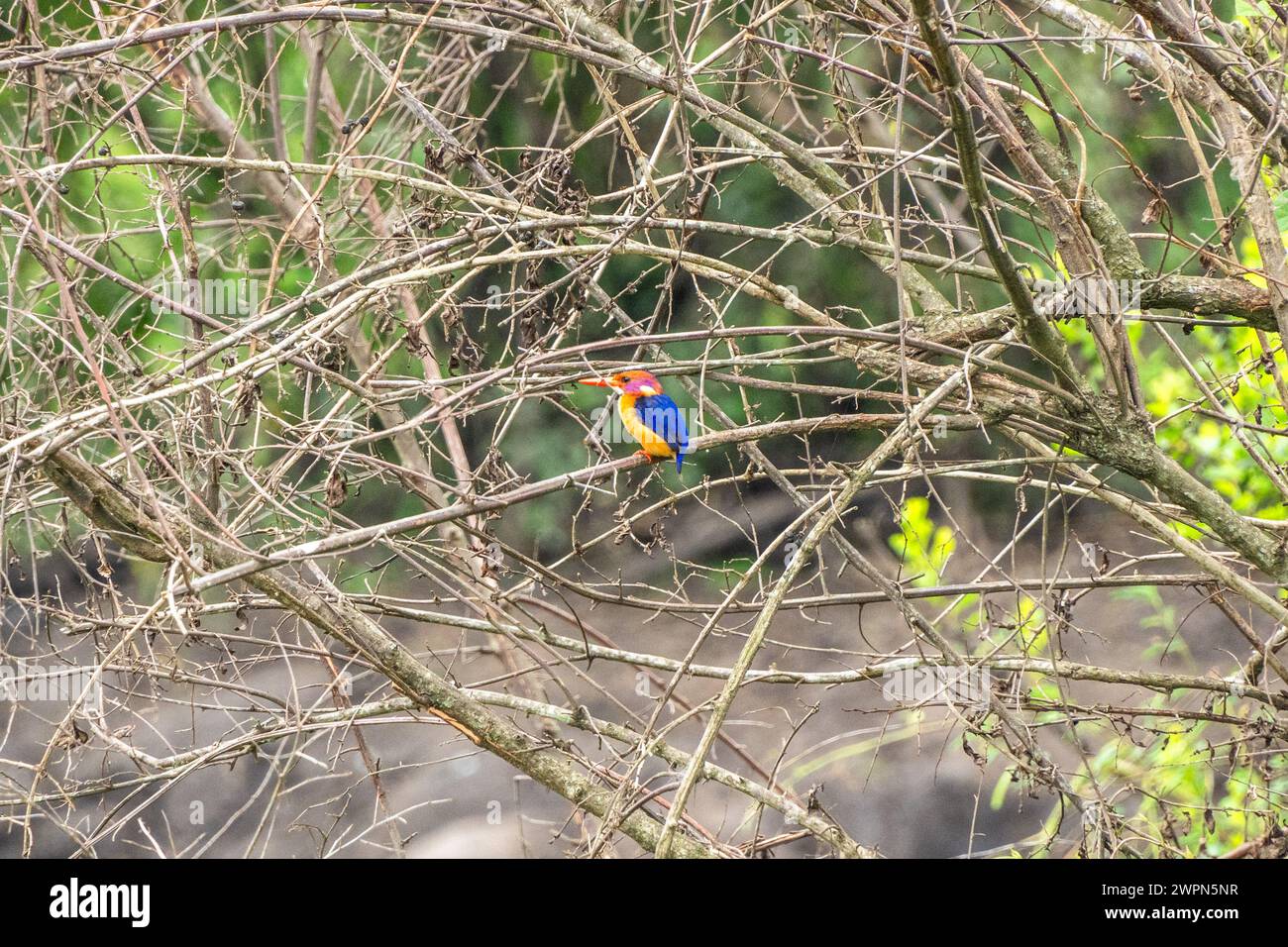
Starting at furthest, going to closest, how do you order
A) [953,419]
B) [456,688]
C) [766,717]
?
[766,717], [456,688], [953,419]

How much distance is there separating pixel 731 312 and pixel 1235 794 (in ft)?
15.2

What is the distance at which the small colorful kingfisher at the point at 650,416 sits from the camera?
342 cm

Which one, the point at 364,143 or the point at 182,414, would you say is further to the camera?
the point at 364,143

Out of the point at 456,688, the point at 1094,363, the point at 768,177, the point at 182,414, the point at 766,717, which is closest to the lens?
the point at 182,414

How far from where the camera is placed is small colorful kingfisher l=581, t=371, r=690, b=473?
342cm

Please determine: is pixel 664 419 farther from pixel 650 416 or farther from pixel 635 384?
pixel 635 384

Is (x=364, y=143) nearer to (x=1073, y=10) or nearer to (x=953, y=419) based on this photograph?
(x=1073, y=10)

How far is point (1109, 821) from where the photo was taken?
277cm

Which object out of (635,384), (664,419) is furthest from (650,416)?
(635,384)

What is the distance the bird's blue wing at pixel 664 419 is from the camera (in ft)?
11.2

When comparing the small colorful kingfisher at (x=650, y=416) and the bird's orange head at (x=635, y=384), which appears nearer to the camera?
the small colorful kingfisher at (x=650, y=416)

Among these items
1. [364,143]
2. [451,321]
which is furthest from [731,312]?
[451,321]

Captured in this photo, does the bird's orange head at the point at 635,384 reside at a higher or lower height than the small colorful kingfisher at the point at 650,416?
higher
